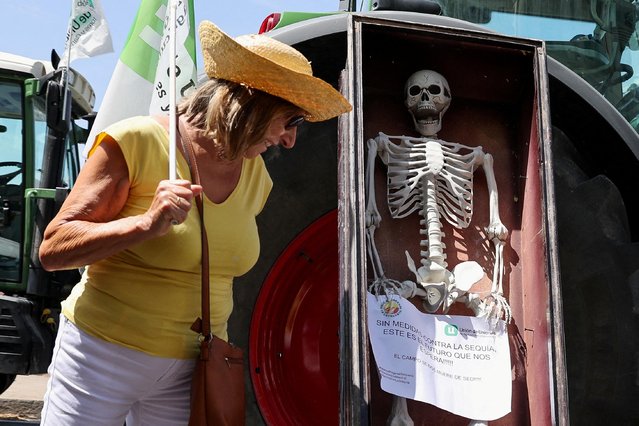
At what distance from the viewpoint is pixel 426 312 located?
282 cm

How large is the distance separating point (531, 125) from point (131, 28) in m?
1.54

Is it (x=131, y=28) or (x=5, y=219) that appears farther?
(x=5, y=219)

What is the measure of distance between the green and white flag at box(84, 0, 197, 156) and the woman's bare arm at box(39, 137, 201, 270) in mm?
1272

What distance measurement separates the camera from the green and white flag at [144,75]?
312 cm

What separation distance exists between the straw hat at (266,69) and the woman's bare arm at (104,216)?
0.96 feet

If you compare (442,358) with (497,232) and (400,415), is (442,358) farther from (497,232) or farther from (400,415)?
(497,232)

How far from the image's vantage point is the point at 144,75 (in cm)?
336

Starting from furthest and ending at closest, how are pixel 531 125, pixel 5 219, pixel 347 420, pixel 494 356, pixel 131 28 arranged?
pixel 5 219
pixel 131 28
pixel 531 125
pixel 494 356
pixel 347 420

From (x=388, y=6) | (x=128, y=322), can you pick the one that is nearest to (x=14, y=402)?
(x=388, y=6)

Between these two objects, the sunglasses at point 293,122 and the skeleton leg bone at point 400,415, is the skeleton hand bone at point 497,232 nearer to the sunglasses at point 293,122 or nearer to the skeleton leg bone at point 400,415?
the skeleton leg bone at point 400,415

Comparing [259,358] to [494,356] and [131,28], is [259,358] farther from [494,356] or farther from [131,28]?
[131,28]

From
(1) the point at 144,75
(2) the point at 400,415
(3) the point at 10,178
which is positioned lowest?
(2) the point at 400,415

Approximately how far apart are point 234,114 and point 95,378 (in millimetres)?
637

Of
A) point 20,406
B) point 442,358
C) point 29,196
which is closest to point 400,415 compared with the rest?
point 442,358
